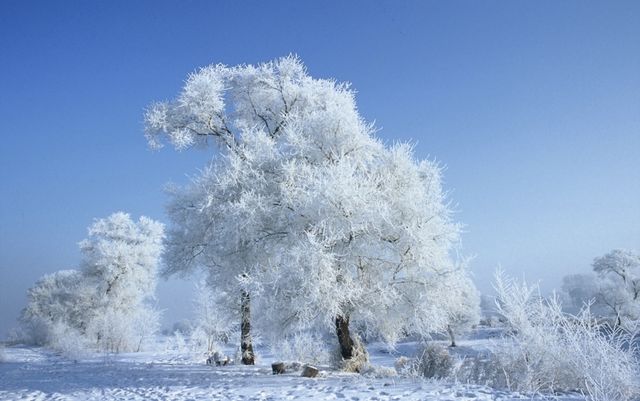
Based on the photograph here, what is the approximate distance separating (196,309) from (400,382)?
1484 cm

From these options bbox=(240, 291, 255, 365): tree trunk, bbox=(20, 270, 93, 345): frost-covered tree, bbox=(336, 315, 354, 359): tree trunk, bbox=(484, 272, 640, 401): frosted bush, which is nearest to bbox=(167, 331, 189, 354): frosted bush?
bbox=(240, 291, 255, 365): tree trunk

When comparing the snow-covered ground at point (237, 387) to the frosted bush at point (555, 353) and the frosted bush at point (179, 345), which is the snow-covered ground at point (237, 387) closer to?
the frosted bush at point (555, 353)

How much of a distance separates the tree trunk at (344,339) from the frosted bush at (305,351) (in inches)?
129

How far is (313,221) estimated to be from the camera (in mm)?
11664

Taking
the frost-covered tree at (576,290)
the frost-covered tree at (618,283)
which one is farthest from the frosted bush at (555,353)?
the frost-covered tree at (576,290)

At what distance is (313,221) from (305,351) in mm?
7193

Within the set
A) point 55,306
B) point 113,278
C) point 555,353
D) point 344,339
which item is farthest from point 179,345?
point 555,353

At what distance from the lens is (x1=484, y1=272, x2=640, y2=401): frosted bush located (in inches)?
321

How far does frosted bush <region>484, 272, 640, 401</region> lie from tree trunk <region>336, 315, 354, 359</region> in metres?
3.70

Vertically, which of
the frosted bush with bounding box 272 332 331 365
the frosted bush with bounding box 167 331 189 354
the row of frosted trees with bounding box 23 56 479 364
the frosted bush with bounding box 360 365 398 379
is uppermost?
the row of frosted trees with bounding box 23 56 479 364

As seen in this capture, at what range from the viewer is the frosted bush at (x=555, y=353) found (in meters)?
8.15

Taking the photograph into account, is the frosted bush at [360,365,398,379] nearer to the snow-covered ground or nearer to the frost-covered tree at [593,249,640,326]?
the snow-covered ground

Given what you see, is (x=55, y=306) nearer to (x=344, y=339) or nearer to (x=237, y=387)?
(x=344, y=339)

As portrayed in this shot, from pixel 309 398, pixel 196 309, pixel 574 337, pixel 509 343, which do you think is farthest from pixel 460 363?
pixel 196 309
